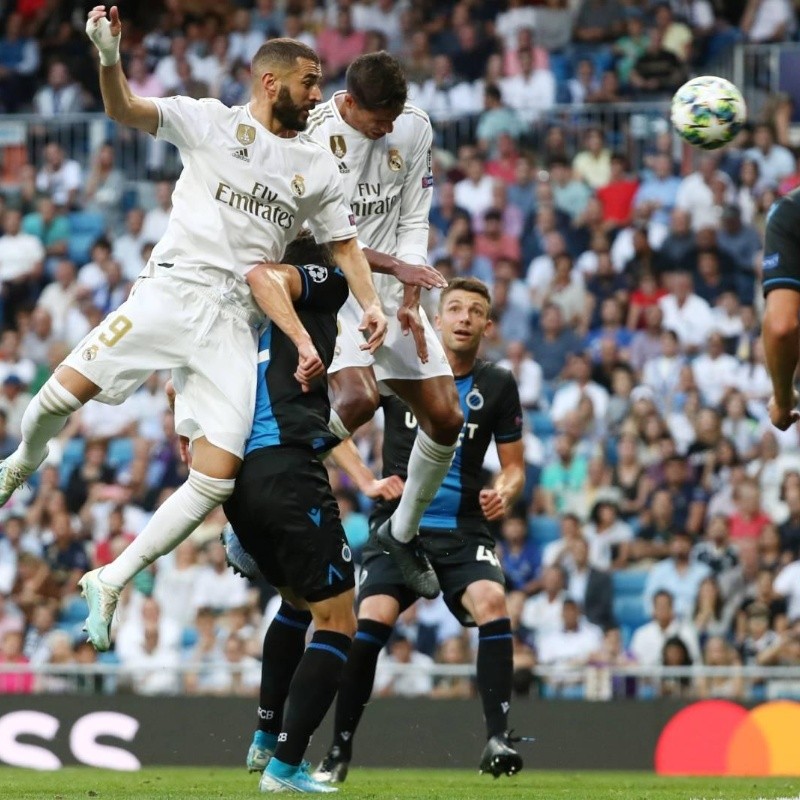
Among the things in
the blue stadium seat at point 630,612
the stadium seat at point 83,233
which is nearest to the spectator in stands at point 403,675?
the blue stadium seat at point 630,612

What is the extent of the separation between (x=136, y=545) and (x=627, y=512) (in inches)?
340

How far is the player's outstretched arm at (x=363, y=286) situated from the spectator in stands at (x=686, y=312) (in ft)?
30.5

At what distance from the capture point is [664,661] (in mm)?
14203

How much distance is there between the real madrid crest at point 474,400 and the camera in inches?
406

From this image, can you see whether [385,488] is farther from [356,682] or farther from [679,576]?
[679,576]

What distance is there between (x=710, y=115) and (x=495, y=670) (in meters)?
3.22

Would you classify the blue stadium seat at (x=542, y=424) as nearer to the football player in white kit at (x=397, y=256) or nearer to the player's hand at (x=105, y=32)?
the football player in white kit at (x=397, y=256)

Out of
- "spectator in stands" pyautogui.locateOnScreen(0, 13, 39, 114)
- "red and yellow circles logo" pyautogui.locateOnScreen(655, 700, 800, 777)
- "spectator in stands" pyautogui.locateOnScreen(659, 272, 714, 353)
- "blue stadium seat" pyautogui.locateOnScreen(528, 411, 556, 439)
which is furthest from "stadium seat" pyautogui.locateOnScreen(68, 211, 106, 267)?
"red and yellow circles logo" pyautogui.locateOnScreen(655, 700, 800, 777)

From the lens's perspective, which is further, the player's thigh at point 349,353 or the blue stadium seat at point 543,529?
the blue stadium seat at point 543,529

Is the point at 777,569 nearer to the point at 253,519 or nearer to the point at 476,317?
the point at 476,317

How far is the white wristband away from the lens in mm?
7797

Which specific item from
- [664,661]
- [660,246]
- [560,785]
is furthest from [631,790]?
[660,246]

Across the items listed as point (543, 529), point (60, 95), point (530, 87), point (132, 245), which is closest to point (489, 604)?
point (543, 529)

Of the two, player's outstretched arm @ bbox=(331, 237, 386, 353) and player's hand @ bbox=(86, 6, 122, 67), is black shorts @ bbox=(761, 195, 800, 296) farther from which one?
player's hand @ bbox=(86, 6, 122, 67)
